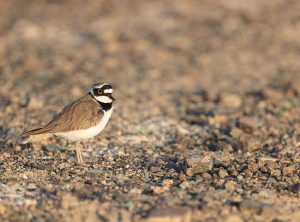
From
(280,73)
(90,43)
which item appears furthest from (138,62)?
(280,73)

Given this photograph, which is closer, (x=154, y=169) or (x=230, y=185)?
(x=230, y=185)

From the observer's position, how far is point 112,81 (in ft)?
36.7

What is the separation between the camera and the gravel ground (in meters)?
5.25

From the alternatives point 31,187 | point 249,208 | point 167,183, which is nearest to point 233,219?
point 249,208

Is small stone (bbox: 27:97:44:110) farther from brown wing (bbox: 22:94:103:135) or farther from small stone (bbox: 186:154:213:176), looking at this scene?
small stone (bbox: 186:154:213:176)

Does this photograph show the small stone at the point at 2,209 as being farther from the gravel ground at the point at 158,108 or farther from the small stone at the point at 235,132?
the small stone at the point at 235,132

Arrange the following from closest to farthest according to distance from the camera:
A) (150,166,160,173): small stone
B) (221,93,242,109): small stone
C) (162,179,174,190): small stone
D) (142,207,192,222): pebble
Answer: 1. (142,207,192,222): pebble
2. (162,179,174,190): small stone
3. (150,166,160,173): small stone
4. (221,93,242,109): small stone

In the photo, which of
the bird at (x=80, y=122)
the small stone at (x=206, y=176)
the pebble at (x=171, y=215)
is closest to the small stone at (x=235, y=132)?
the small stone at (x=206, y=176)

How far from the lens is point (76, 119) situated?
6.45 meters

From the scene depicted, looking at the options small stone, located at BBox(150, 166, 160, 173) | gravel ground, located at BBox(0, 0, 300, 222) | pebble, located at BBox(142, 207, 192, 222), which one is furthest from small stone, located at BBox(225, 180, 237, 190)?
small stone, located at BBox(150, 166, 160, 173)

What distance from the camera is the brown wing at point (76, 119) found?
20.9 feet

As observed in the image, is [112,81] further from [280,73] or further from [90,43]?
Result: [280,73]

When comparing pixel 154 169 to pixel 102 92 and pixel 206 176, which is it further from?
pixel 102 92

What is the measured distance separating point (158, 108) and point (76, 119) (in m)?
3.24
